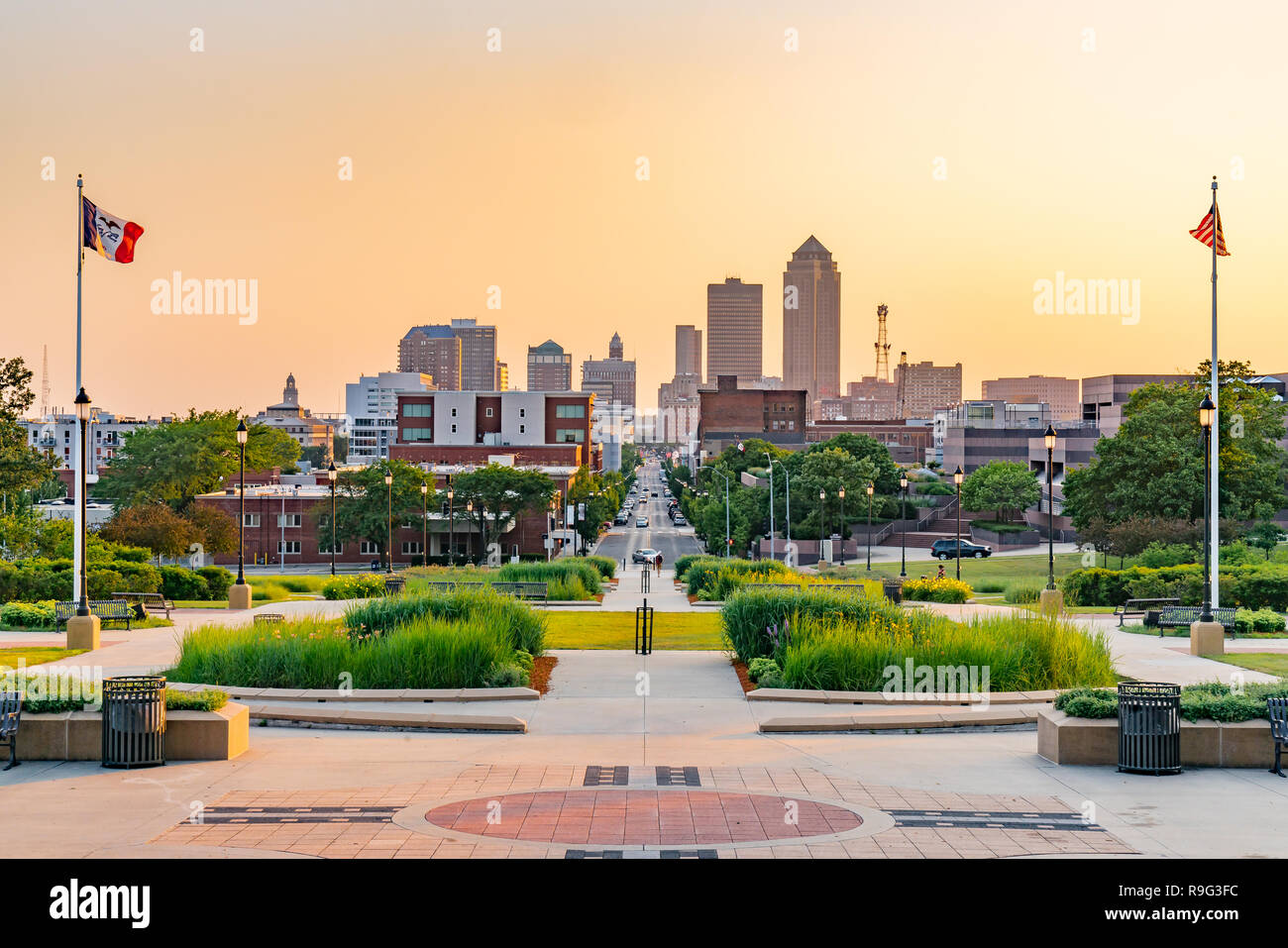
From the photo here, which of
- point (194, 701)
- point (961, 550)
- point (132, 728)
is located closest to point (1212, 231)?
point (194, 701)

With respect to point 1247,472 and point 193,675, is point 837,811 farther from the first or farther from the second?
point 1247,472

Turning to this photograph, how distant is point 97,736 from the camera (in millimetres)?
15086

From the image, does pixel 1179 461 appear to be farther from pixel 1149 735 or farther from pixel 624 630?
pixel 1149 735

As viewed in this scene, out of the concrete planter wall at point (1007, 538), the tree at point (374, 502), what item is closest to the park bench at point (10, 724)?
the tree at point (374, 502)

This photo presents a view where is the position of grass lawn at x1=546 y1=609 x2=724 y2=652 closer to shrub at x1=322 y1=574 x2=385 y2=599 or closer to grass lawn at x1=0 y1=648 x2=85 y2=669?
shrub at x1=322 y1=574 x2=385 y2=599

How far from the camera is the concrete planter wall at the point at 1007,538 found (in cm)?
9551

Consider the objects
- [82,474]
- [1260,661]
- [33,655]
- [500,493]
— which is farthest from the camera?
[500,493]

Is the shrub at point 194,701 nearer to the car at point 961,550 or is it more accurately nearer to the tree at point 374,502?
the tree at point 374,502

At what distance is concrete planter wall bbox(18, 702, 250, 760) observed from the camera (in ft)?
49.5

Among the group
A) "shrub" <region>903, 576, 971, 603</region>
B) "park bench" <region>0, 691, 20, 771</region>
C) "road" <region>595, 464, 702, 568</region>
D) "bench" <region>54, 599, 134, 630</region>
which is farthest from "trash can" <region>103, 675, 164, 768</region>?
"road" <region>595, 464, 702, 568</region>

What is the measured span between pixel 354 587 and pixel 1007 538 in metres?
67.4

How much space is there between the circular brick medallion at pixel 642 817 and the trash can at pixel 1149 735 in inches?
164

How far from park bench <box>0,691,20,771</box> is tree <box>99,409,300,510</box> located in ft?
264
